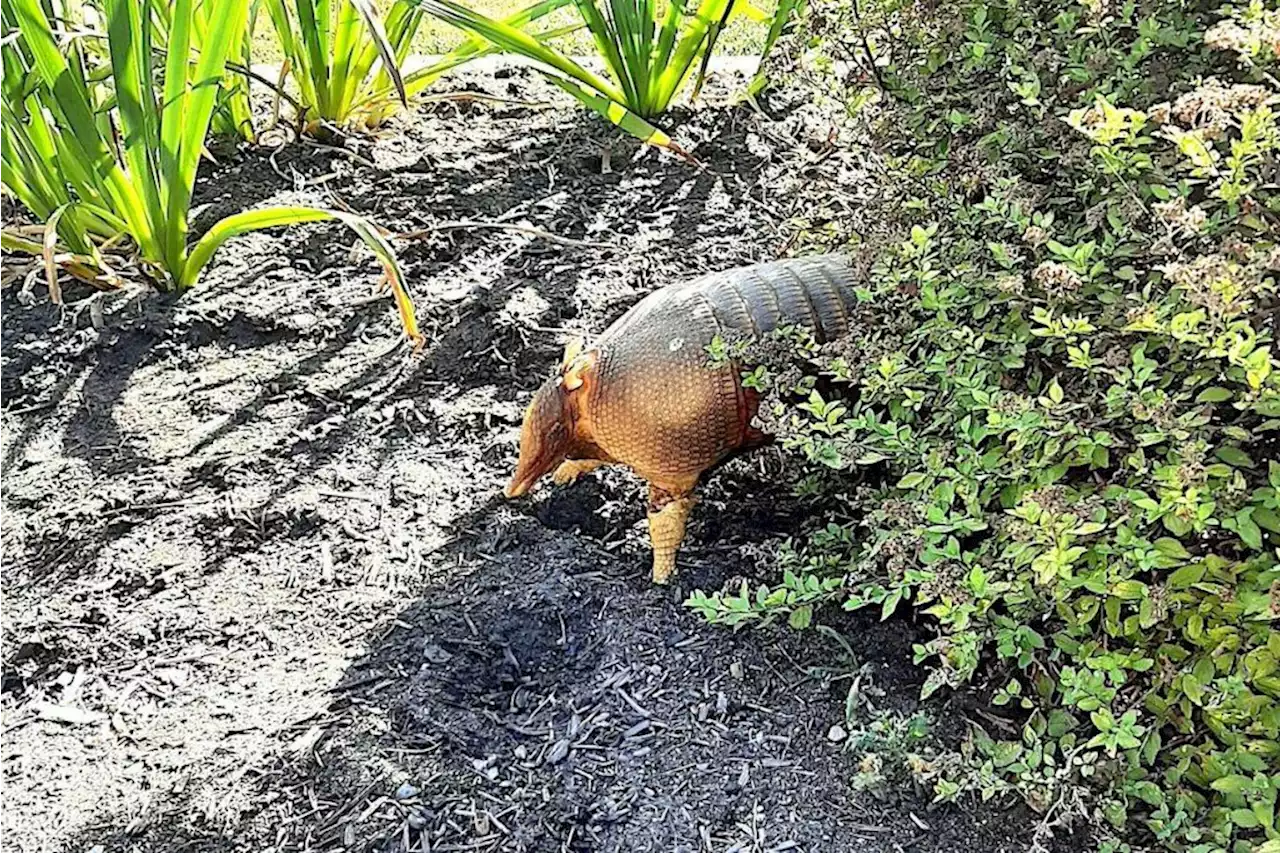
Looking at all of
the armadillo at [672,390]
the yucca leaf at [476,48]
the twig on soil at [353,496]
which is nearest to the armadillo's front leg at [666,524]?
the armadillo at [672,390]

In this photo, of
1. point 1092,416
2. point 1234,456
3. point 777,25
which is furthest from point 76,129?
point 1234,456

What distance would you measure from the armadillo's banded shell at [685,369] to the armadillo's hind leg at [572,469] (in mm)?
211

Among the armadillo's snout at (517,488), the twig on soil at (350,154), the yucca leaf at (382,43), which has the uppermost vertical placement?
the yucca leaf at (382,43)

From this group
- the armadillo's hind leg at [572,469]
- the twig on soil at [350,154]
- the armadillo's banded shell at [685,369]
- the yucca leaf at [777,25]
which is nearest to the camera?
the armadillo's banded shell at [685,369]

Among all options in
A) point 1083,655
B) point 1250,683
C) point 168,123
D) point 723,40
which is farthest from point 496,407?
point 723,40

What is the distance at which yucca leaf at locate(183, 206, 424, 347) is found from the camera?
220cm

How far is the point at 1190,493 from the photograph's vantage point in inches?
47.0

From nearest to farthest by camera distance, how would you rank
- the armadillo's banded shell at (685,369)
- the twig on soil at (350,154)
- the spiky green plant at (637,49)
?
the armadillo's banded shell at (685,369) < the spiky green plant at (637,49) < the twig on soil at (350,154)

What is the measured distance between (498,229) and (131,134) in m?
0.84

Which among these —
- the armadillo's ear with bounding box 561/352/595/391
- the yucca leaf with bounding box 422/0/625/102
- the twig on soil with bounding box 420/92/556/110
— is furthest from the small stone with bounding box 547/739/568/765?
the twig on soil with bounding box 420/92/556/110

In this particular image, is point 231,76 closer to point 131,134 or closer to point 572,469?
point 131,134

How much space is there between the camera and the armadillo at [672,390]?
1.81 metres

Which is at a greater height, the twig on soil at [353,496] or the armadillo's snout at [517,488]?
the armadillo's snout at [517,488]

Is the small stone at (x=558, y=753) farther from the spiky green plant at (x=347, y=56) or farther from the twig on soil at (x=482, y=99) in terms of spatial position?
the twig on soil at (x=482, y=99)
